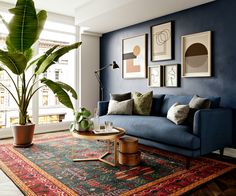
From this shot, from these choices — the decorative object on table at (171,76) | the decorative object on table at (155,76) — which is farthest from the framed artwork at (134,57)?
the decorative object on table at (171,76)

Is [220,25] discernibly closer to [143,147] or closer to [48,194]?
[143,147]

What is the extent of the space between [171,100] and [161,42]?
1.20 m

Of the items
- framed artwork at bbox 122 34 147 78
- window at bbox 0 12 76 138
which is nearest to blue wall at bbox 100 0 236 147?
framed artwork at bbox 122 34 147 78

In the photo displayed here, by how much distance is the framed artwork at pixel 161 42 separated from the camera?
14.1 feet

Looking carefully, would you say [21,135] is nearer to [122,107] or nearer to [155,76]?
[122,107]

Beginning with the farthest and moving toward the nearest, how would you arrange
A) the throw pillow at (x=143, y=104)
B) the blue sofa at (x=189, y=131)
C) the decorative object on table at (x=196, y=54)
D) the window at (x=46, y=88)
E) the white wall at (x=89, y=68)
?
the white wall at (x=89, y=68) → the window at (x=46, y=88) → the throw pillow at (x=143, y=104) → the decorative object on table at (x=196, y=54) → the blue sofa at (x=189, y=131)

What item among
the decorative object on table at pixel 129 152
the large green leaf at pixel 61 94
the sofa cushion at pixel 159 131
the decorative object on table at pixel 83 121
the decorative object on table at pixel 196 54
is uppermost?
the decorative object on table at pixel 196 54

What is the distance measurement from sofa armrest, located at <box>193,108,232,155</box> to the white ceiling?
186 centimetres

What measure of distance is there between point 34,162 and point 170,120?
1952 millimetres

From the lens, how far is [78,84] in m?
5.70

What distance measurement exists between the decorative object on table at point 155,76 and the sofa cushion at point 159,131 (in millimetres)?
1080

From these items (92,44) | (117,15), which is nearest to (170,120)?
(117,15)

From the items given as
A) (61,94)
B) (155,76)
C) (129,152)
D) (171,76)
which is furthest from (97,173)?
(155,76)

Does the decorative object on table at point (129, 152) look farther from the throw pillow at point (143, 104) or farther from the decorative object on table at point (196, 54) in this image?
the decorative object on table at point (196, 54)
